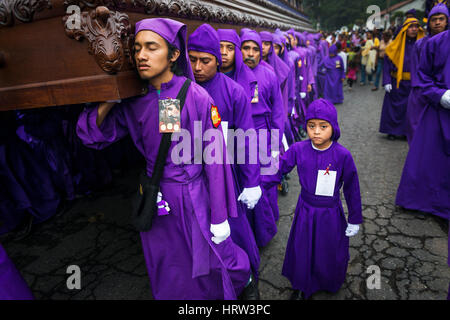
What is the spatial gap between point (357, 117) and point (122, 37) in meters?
7.60

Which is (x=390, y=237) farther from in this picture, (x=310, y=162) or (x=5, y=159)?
(x=5, y=159)

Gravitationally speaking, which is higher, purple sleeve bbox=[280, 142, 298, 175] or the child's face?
the child's face

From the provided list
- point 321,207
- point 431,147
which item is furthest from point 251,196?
point 431,147

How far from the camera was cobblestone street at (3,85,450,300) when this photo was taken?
257 cm

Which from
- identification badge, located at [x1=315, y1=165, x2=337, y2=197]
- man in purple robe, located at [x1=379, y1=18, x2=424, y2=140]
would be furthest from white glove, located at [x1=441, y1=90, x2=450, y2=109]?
man in purple robe, located at [x1=379, y1=18, x2=424, y2=140]

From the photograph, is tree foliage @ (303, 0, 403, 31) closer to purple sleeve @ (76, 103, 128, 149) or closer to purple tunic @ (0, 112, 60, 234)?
purple tunic @ (0, 112, 60, 234)

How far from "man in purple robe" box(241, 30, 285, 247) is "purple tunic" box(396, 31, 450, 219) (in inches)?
64.2

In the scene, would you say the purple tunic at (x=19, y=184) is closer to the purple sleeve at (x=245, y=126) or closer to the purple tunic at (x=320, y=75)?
the purple sleeve at (x=245, y=126)

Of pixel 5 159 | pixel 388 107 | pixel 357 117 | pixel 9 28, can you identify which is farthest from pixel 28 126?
pixel 357 117

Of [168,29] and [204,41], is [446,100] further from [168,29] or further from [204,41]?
[168,29]

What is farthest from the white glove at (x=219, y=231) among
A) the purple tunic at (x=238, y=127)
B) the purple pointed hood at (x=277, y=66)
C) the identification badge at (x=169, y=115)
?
the purple pointed hood at (x=277, y=66)

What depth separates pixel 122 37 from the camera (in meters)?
1.53

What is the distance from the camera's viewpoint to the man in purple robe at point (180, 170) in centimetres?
167

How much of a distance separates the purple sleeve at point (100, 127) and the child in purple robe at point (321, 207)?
1305 millimetres
